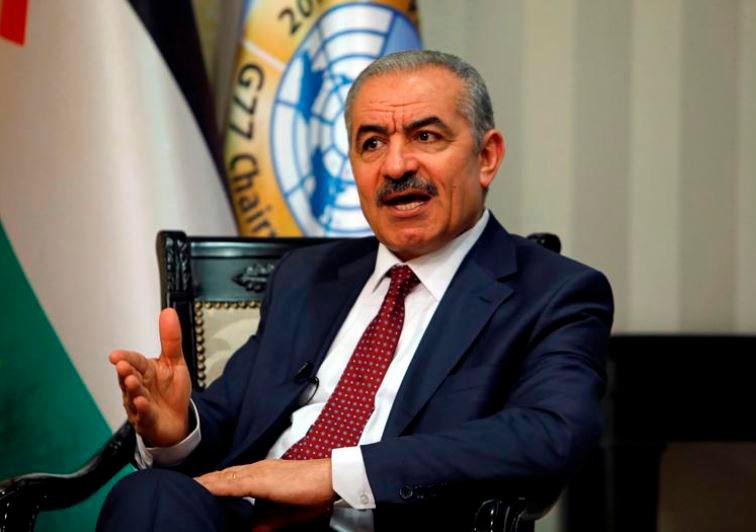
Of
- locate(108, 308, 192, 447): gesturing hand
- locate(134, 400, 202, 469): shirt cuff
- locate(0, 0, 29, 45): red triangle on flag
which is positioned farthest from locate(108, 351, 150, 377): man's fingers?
locate(0, 0, 29, 45): red triangle on flag

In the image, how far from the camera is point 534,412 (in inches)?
66.2

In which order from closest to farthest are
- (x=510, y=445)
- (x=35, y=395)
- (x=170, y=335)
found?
(x=510, y=445), (x=170, y=335), (x=35, y=395)

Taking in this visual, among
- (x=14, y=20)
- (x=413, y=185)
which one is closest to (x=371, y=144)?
(x=413, y=185)

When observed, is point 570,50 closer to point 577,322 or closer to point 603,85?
point 603,85

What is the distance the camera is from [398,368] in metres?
1.95

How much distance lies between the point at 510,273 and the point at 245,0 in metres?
1.28

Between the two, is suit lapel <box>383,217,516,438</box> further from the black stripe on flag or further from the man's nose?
the black stripe on flag

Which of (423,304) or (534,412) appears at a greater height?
(423,304)

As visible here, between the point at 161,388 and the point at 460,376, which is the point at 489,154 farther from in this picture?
the point at 161,388

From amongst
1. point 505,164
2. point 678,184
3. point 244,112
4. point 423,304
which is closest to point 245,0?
point 244,112

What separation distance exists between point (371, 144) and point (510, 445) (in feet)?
2.50

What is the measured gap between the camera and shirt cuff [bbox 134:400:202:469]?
1894 millimetres

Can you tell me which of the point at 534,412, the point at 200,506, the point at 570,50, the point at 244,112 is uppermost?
the point at 570,50

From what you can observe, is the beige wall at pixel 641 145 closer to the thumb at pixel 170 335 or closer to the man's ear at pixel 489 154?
the man's ear at pixel 489 154
